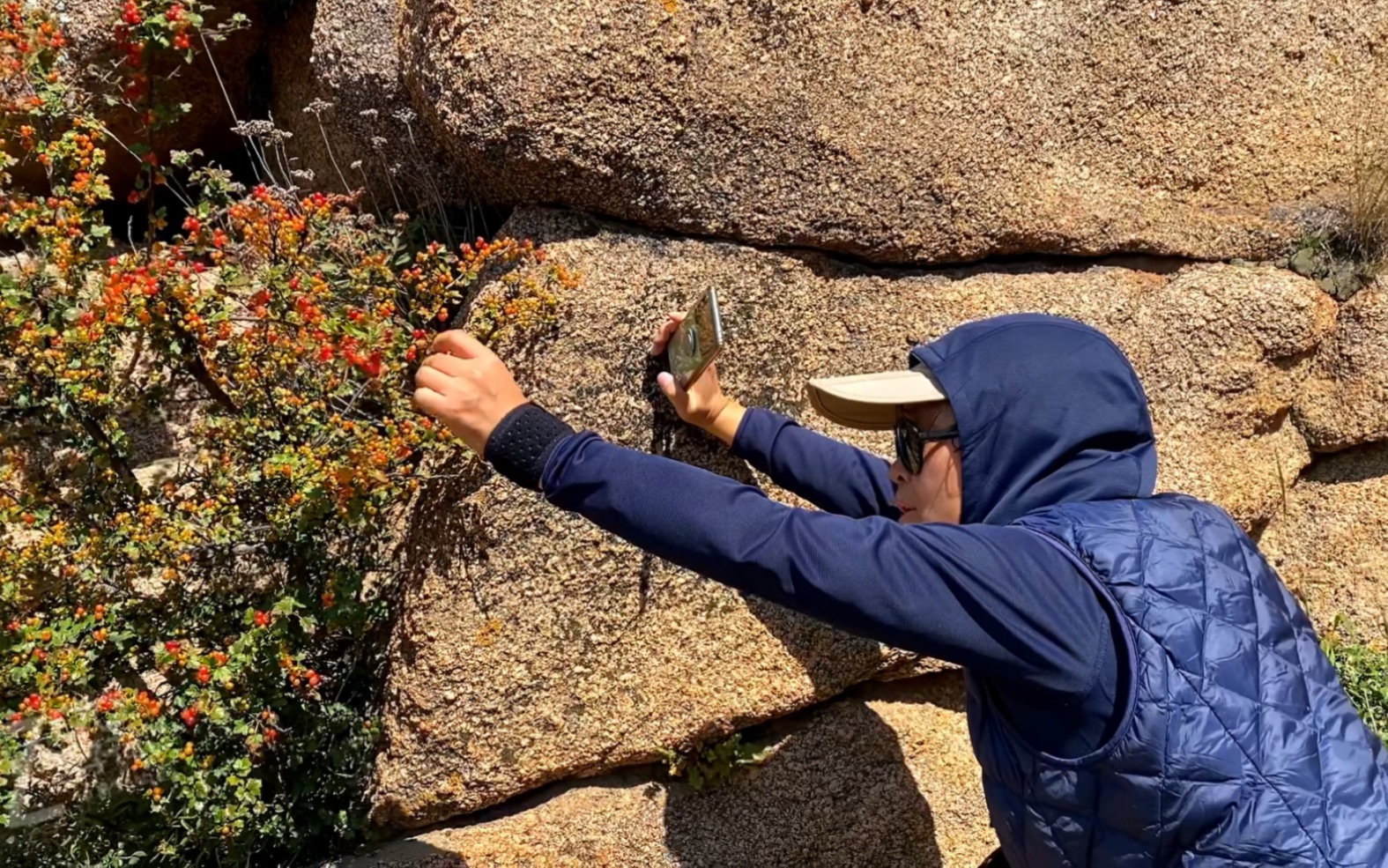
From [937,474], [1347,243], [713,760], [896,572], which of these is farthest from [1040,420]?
[1347,243]

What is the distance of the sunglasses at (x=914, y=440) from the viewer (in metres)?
2.18

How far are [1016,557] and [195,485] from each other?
89.0 inches

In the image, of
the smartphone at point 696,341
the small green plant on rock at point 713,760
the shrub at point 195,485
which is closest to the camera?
the smartphone at point 696,341

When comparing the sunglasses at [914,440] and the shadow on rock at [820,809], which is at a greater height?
the sunglasses at [914,440]

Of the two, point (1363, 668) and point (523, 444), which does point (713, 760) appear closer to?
point (523, 444)

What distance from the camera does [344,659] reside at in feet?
11.0

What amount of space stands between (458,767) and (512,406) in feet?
4.87

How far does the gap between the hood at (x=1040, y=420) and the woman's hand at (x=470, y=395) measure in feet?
2.84

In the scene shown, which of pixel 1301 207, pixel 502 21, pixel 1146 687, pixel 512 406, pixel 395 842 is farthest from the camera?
pixel 1301 207

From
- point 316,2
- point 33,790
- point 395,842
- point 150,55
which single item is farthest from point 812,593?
point 316,2

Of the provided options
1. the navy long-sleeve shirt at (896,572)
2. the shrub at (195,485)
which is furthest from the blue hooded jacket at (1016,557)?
the shrub at (195,485)

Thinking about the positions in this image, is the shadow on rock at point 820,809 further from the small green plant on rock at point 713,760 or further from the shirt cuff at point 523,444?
the shirt cuff at point 523,444

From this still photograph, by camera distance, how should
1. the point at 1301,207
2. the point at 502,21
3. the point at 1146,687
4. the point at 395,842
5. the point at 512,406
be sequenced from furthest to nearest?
1. the point at 1301,207
2. the point at 395,842
3. the point at 502,21
4. the point at 512,406
5. the point at 1146,687

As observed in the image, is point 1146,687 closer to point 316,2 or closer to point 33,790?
point 33,790
